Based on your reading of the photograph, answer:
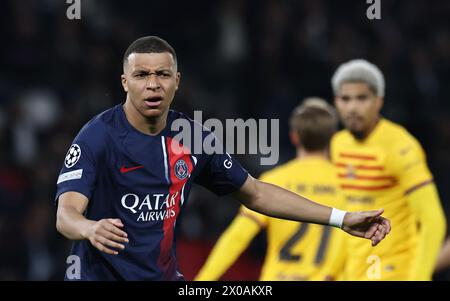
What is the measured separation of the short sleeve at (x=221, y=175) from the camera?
5348mm

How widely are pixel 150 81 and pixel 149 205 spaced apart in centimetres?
61

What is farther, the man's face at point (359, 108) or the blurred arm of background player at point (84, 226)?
the man's face at point (359, 108)

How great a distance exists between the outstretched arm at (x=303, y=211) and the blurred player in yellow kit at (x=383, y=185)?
1515mm

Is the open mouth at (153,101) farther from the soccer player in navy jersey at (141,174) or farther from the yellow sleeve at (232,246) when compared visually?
the yellow sleeve at (232,246)

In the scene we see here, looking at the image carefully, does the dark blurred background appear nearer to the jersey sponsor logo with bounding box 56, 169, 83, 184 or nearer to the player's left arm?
the player's left arm

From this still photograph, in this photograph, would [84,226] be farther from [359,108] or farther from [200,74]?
[200,74]

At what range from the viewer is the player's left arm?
6539 mm

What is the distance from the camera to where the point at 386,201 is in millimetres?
6926

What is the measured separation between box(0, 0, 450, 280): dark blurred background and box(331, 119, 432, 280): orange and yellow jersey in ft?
10.8

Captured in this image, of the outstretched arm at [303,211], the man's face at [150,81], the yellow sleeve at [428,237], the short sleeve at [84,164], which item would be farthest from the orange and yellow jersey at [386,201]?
the short sleeve at [84,164]

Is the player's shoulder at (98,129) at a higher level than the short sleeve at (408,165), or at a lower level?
higher

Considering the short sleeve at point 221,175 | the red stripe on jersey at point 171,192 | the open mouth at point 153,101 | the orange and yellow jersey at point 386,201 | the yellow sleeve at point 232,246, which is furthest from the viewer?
the orange and yellow jersey at point 386,201

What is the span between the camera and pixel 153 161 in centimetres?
509
